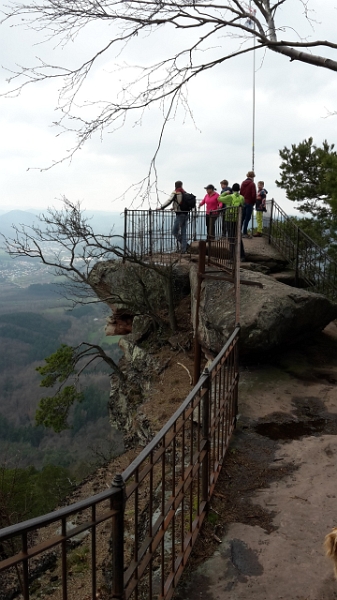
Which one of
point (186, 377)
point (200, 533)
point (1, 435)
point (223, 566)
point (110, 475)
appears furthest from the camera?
point (1, 435)

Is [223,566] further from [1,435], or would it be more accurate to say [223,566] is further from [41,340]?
[41,340]

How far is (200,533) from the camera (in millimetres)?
3582

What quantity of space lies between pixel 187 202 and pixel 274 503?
9.43 meters

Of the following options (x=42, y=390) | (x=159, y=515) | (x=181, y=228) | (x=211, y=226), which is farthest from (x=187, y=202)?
(x=42, y=390)

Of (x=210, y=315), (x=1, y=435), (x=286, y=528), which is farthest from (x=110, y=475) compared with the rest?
(x=1, y=435)

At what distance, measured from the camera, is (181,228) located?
1290cm

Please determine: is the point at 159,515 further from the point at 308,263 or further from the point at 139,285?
the point at 139,285

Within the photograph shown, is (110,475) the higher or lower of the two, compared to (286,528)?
lower

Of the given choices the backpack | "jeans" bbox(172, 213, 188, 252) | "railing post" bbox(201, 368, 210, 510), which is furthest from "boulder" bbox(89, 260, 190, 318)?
"railing post" bbox(201, 368, 210, 510)

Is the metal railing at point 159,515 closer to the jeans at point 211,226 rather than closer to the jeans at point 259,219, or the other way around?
the jeans at point 211,226

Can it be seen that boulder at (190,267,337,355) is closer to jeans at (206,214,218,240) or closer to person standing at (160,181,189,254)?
jeans at (206,214,218,240)

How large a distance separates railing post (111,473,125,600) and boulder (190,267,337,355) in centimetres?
538

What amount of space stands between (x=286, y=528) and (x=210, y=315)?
15.9ft

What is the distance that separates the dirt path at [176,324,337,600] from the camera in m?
3.01
